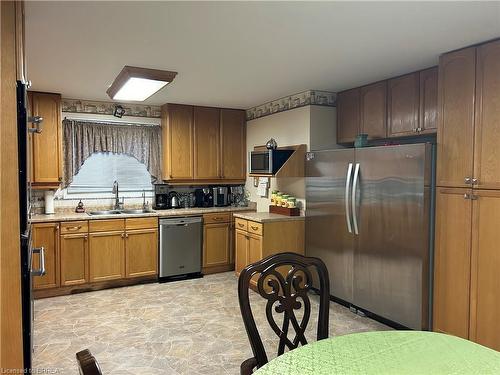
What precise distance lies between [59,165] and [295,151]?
112 inches

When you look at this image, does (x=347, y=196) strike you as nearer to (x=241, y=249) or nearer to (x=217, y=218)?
(x=241, y=249)

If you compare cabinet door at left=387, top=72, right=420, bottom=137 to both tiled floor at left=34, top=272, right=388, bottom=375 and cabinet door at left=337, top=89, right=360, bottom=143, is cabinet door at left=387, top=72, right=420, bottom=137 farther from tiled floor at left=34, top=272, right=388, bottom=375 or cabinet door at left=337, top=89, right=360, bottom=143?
tiled floor at left=34, top=272, right=388, bottom=375

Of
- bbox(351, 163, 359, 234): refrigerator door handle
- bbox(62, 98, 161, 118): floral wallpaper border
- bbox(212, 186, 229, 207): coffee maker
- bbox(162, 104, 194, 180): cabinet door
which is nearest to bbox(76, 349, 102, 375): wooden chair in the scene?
bbox(351, 163, 359, 234): refrigerator door handle

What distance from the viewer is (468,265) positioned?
2.80m

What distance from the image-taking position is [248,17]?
2.27 m

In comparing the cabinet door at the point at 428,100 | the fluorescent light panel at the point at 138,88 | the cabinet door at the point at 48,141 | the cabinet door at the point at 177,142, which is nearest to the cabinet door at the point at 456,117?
the cabinet door at the point at 428,100

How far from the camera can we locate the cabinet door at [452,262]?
282cm

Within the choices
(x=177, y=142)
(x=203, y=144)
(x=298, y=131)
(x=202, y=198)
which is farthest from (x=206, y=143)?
(x=298, y=131)

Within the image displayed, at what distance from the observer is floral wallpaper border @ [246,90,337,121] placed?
429 cm

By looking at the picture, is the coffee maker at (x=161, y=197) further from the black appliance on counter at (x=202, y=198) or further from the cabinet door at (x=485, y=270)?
the cabinet door at (x=485, y=270)

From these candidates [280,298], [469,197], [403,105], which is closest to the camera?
[280,298]

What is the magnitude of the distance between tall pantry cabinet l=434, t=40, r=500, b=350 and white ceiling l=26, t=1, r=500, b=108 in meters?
0.27

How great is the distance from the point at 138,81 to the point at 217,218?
2.33 meters

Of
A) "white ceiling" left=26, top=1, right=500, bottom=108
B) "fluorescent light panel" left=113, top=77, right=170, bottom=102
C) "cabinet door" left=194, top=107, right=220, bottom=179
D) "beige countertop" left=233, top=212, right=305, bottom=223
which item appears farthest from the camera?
"cabinet door" left=194, top=107, right=220, bottom=179
